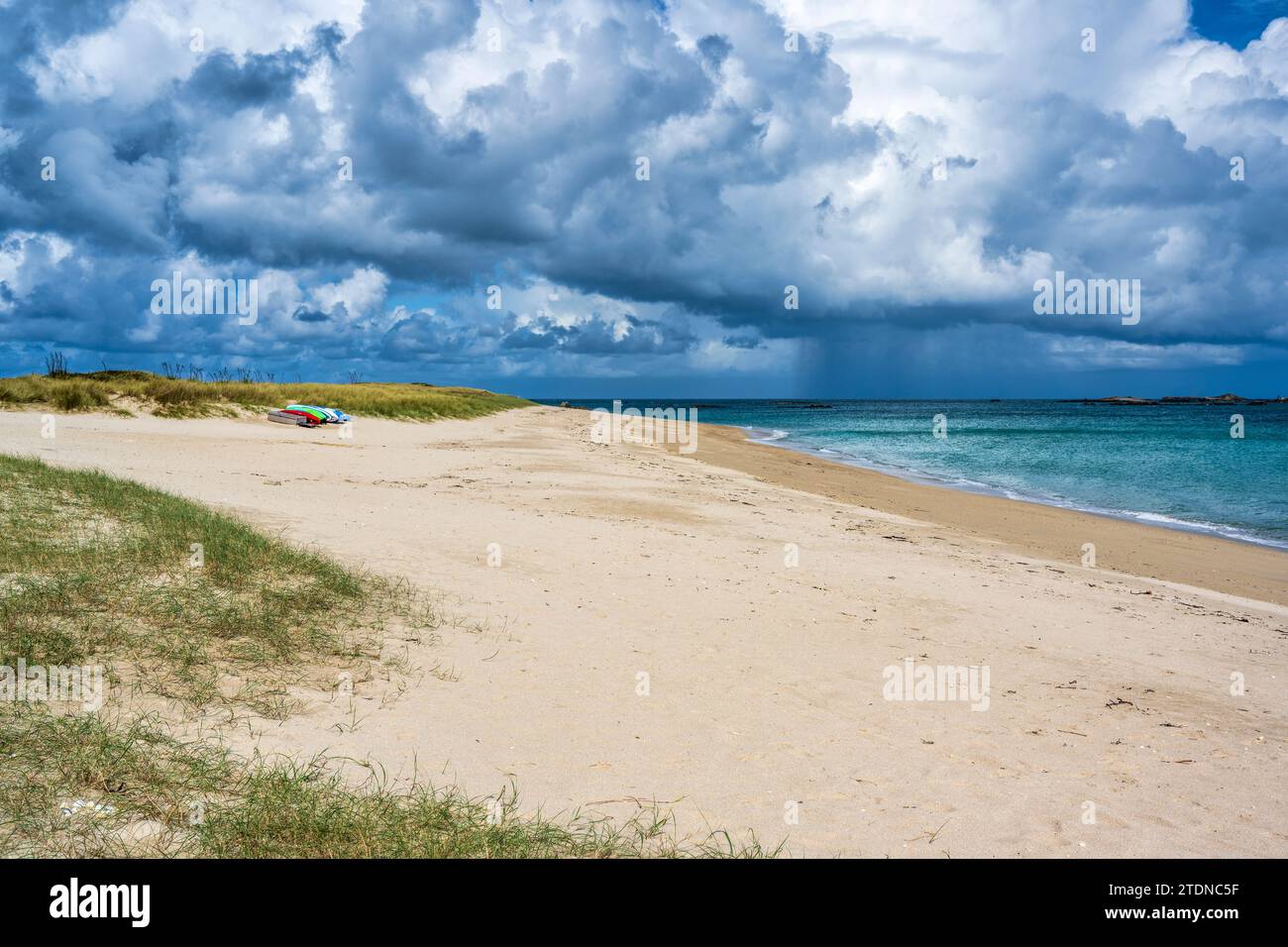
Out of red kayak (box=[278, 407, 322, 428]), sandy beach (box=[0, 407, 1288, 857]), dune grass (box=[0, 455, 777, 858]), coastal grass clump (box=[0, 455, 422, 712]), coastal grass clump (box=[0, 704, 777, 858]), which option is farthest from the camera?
red kayak (box=[278, 407, 322, 428])

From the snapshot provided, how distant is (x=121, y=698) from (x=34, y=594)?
2.15m

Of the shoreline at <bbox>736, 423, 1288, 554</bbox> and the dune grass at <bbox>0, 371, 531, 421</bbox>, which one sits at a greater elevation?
the dune grass at <bbox>0, 371, 531, 421</bbox>

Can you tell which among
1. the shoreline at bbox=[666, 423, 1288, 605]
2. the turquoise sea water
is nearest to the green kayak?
the shoreline at bbox=[666, 423, 1288, 605]

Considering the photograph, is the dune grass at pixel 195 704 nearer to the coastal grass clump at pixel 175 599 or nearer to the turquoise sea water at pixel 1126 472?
the coastal grass clump at pixel 175 599

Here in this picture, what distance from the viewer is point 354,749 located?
212 inches

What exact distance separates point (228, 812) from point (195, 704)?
178cm

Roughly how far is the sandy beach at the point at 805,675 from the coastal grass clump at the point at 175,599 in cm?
70

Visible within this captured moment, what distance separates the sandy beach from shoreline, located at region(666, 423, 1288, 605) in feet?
0.71

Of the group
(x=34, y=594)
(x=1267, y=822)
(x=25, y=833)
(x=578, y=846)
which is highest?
(x=34, y=594)

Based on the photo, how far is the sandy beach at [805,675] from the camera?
5.27 metres

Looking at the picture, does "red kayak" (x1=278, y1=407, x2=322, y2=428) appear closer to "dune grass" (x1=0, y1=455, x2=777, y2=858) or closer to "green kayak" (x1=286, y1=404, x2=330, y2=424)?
"green kayak" (x1=286, y1=404, x2=330, y2=424)

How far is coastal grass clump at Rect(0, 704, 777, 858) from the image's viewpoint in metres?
3.95
